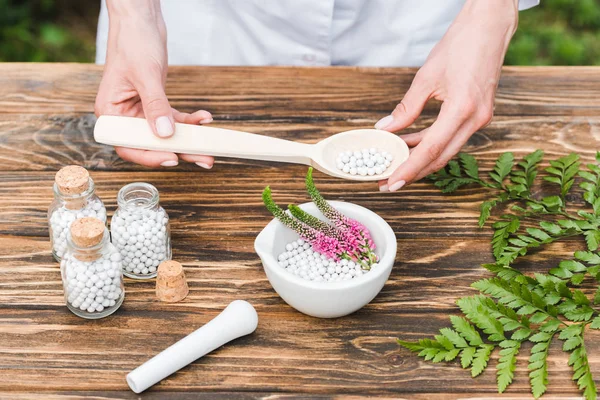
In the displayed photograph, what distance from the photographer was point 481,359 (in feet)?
3.34

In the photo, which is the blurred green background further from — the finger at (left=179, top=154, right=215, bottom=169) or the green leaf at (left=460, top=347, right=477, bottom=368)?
the green leaf at (left=460, top=347, right=477, bottom=368)

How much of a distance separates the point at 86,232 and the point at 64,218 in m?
0.14

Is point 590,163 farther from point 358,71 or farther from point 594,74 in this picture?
point 358,71

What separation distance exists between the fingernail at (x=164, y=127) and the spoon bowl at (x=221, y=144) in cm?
2

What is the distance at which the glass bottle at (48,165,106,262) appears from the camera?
1.08 m

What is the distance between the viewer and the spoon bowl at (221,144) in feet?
3.98

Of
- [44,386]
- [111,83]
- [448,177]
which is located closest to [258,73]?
[111,83]

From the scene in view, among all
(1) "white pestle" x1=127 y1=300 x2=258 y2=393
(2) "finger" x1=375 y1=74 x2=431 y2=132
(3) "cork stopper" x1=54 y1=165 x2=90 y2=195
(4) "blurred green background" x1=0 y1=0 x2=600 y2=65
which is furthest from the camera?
(4) "blurred green background" x1=0 y1=0 x2=600 y2=65

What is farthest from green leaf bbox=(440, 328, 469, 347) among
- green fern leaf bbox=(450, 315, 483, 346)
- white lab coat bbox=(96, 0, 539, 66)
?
white lab coat bbox=(96, 0, 539, 66)

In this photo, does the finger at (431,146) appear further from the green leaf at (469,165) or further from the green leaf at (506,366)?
the green leaf at (506,366)

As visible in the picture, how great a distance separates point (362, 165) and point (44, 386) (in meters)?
0.62

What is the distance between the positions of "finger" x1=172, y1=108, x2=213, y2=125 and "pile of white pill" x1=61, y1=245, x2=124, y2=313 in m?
0.36

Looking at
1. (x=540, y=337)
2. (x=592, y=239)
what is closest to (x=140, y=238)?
(x=540, y=337)

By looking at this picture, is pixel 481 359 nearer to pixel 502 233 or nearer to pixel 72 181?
pixel 502 233
